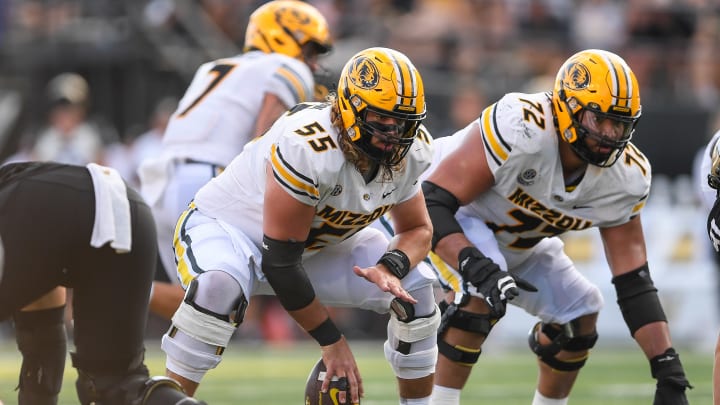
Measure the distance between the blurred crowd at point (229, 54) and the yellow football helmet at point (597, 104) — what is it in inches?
266

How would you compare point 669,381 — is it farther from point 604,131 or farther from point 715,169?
point 604,131

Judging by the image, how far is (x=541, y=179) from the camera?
5809 mm

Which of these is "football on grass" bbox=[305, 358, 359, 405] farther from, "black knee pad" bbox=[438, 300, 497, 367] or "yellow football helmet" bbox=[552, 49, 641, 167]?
"yellow football helmet" bbox=[552, 49, 641, 167]

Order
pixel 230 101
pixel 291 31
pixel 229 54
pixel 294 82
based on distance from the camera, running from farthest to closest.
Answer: pixel 229 54 → pixel 291 31 → pixel 230 101 → pixel 294 82

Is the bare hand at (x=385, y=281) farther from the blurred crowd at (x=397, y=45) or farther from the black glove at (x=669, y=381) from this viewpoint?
the blurred crowd at (x=397, y=45)

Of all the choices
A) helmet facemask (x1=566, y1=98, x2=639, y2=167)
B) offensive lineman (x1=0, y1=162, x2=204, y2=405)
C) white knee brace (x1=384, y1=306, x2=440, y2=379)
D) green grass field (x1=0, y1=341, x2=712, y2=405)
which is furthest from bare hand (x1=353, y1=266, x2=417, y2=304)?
green grass field (x1=0, y1=341, x2=712, y2=405)

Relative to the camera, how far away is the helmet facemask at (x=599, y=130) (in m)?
5.55

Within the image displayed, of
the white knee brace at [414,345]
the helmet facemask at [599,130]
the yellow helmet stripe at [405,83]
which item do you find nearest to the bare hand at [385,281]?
the white knee brace at [414,345]

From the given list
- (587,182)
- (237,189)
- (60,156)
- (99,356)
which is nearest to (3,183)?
(99,356)

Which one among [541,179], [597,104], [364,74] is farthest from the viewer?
[541,179]

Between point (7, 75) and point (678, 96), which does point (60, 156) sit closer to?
point (7, 75)

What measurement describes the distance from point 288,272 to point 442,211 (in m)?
1.06

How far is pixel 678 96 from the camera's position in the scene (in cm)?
1454

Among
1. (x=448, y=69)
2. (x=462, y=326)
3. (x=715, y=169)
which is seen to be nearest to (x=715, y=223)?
(x=715, y=169)
